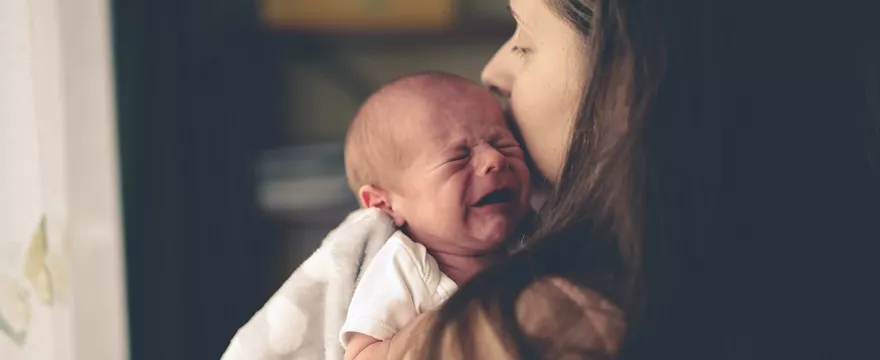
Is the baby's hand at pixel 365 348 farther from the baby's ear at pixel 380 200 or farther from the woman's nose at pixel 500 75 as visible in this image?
the woman's nose at pixel 500 75

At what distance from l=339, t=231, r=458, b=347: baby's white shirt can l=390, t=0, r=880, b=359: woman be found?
0.05 meters

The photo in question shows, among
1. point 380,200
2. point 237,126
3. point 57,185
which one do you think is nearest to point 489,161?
point 380,200

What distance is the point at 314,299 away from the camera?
0.66 metres

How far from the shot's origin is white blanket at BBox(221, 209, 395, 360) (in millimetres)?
655

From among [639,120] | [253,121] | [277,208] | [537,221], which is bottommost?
[277,208]

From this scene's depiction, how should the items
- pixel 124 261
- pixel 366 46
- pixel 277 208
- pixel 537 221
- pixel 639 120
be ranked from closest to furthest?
pixel 639 120
pixel 537 221
pixel 124 261
pixel 277 208
pixel 366 46

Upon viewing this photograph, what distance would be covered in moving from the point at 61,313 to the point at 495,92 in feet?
1.42

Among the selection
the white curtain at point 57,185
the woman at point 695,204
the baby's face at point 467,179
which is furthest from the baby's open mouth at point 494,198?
the white curtain at point 57,185

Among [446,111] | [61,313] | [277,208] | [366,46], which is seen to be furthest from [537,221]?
[366,46]

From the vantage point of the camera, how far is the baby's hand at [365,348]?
0.55 m

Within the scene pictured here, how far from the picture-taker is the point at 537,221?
61cm

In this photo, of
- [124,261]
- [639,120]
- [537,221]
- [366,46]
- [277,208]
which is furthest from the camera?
[366,46]

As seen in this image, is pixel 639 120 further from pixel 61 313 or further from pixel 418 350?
pixel 61 313

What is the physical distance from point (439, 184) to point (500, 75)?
103 millimetres
